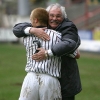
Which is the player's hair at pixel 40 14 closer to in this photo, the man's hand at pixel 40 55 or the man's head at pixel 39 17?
the man's head at pixel 39 17

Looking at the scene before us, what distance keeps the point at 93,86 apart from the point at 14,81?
7.75ft

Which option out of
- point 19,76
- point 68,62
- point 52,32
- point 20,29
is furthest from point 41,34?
point 19,76

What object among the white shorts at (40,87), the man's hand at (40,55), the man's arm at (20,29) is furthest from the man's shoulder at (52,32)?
the white shorts at (40,87)

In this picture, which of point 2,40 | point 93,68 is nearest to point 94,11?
point 2,40

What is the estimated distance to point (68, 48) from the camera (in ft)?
19.1

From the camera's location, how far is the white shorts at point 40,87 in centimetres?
596

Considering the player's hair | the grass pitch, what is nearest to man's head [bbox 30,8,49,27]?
the player's hair

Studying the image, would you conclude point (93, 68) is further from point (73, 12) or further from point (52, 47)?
point (73, 12)

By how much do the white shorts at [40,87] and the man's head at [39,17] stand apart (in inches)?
26.0

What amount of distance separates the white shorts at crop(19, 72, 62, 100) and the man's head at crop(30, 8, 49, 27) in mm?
659

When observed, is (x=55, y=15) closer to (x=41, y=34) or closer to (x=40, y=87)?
(x=41, y=34)

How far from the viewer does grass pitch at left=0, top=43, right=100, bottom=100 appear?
11328mm

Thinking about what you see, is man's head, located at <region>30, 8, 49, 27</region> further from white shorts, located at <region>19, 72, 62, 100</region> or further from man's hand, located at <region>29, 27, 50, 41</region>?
white shorts, located at <region>19, 72, 62, 100</region>

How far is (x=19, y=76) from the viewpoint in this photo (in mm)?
14609
